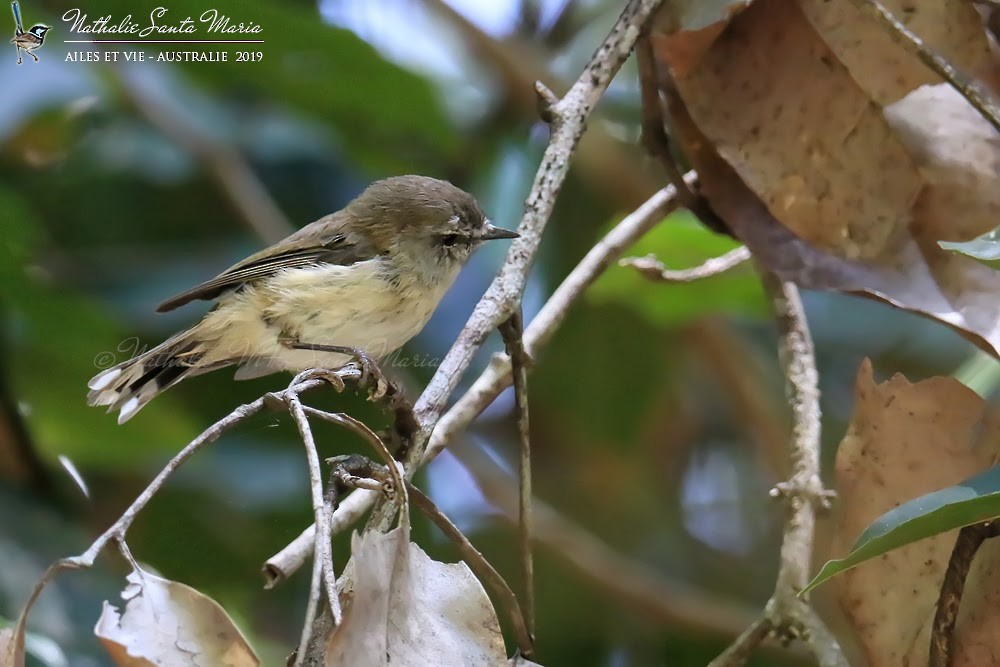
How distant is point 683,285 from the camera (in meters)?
2.71

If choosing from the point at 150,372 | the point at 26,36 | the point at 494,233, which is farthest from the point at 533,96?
the point at 150,372

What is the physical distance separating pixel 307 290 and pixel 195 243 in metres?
1.05

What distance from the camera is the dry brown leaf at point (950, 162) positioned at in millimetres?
1839

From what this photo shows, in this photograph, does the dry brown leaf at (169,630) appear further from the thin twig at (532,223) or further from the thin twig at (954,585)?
the thin twig at (954,585)

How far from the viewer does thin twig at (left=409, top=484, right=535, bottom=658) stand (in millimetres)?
1316

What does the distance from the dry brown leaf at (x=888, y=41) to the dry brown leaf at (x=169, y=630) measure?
1.41 m

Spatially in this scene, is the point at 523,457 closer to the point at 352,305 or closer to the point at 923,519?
the point at 923,519

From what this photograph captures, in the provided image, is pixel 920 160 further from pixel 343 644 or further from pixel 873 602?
pixel 343 644

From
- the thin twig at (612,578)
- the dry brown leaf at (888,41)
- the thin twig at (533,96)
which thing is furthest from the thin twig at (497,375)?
the thin twig at (533,96)

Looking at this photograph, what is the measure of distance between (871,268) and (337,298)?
1102mm

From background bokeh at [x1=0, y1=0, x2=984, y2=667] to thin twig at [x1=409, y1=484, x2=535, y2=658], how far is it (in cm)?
66

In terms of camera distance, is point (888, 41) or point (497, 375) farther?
point (888, 41)

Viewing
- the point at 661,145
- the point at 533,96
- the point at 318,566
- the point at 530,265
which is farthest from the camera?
the point at 533,96

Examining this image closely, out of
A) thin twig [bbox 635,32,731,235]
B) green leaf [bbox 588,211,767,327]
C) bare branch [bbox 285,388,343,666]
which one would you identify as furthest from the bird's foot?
green leaf [bbox 588,211,767,327]
